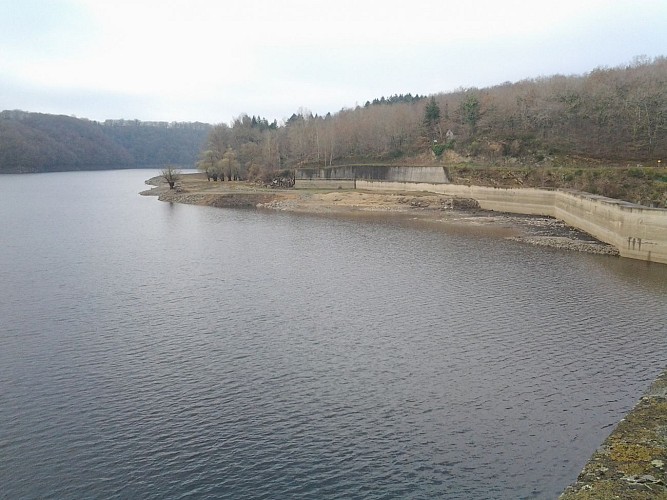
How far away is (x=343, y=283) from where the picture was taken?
30828 mm

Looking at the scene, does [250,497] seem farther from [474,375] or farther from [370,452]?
[474,375]

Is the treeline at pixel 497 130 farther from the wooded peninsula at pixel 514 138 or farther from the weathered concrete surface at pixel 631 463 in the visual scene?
the weathered concrete surface at pixel 631 463

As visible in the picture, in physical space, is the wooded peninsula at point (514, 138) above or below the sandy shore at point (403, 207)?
above

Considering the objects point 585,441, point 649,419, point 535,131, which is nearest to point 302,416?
point 585,441

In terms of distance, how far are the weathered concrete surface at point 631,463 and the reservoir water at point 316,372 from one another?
102 cm

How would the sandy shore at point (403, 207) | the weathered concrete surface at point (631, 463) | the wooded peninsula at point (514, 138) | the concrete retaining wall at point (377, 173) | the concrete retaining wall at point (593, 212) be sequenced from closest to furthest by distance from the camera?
the weathered concrete surface at point (631, 463) → the concrete retaining wall at point (593, 212) → the sandy shore at point (403, 207) → the wooded peninsula at point (514, 138) → the concrete retaining wall at point (377, 173)

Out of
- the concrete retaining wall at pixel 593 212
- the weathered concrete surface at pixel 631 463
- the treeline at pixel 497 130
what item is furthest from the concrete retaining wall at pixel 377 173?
the weathered concrete surface at pixel 631 463

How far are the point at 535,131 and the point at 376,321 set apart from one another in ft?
248

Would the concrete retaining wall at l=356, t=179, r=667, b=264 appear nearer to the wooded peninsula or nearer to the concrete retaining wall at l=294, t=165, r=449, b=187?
the concrete retaining wall at l=294, t=165, r=449, b=187

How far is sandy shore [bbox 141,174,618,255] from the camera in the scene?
153 feet

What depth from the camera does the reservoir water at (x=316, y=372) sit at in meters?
12.9

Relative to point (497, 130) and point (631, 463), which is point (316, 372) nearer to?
point (631, 463)

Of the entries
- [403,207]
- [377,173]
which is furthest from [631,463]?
[377,173]

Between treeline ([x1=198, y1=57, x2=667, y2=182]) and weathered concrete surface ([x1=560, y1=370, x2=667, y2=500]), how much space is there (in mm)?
70594
